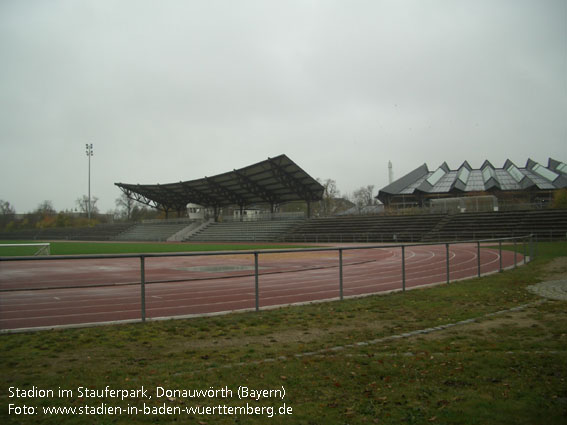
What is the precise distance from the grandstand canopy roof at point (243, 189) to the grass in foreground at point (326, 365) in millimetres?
45159

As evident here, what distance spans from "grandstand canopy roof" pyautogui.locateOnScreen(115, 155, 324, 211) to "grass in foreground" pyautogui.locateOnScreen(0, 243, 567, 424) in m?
45.2

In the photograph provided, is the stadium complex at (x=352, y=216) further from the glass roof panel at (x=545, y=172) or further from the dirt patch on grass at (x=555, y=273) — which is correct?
the dirt patch on grass at (x=555, y=273)

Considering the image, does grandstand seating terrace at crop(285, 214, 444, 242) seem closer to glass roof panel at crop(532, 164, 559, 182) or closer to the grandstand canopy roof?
the grandstand canopy roof

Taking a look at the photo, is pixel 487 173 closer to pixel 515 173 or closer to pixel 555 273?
pixel 515 173

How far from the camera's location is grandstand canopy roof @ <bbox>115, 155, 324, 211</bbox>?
55.4 m

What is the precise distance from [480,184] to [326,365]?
3473 inches

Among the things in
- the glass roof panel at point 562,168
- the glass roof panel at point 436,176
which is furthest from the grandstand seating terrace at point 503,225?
the glass roof panel at point 562,168

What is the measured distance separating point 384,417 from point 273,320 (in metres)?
4.35

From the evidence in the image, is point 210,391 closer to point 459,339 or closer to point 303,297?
point 459,339

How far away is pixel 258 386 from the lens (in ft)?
13.4

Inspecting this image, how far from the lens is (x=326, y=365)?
4.75 m

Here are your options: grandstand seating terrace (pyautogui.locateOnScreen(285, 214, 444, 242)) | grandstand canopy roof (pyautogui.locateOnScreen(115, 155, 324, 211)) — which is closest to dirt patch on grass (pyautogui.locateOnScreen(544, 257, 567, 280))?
→ grandstand seating terrace (pyautogui.locateOnScreen(285, 214, 444, 242))

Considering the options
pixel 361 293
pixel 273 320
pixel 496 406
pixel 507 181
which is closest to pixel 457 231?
pixel 361 293

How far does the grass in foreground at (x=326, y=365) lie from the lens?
137 inches
